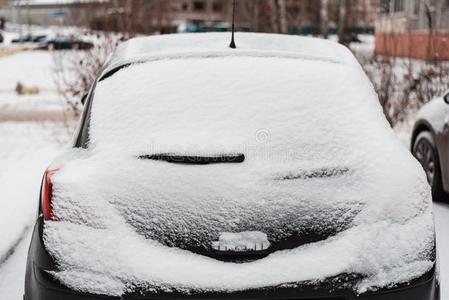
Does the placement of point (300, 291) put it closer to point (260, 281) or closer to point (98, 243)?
point (260, 281)

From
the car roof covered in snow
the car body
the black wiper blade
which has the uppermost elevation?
the car roof covered in snow

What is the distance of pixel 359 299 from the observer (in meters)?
2.47

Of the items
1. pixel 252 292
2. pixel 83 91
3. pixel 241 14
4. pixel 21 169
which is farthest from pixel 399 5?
pixel 252 292

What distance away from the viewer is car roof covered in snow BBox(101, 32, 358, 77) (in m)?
3.32

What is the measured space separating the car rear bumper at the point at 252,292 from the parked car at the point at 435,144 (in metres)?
3.68

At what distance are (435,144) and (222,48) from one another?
A: 372 centimetres

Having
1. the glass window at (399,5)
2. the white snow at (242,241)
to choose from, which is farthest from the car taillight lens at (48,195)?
the glass window at (399,5)

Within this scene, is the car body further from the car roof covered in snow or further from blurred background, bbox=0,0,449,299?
the car roof covered in snow

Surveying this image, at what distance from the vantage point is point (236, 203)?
2512 mm

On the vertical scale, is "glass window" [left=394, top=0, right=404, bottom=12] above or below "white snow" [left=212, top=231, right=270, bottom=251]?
below

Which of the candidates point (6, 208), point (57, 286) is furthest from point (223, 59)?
point (6, 208)

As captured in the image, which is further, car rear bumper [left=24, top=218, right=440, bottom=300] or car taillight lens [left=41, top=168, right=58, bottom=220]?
car taillight lens [left=41, top=168, right=58, bottom=220]

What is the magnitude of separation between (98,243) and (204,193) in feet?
1.39

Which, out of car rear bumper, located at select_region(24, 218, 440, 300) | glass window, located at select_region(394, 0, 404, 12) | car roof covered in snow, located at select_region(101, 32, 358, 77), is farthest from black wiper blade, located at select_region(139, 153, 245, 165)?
glass window, located at select_region(394, 0, 404, 12)
